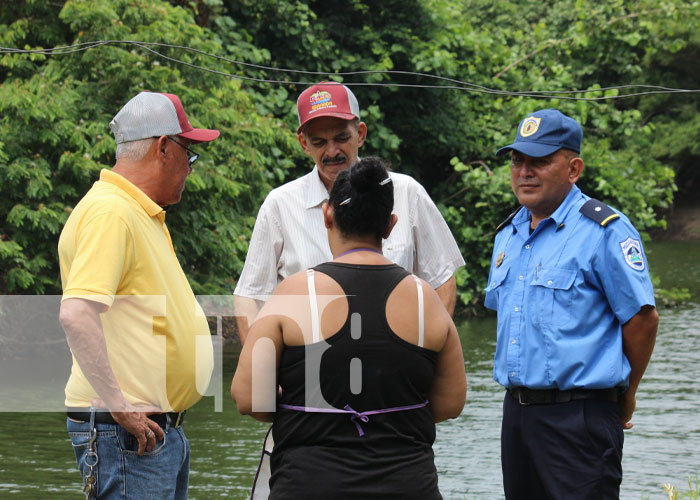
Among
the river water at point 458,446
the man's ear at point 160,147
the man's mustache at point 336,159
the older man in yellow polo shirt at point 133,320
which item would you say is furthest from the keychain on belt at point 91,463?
the river water at point 458,446

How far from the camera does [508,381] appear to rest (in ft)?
12.2

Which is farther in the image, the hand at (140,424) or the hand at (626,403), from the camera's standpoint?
the hand at (626,403)

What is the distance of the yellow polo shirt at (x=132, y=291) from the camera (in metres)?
2.94

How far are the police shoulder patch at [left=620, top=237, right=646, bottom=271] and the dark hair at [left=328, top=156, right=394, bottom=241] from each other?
1166mm

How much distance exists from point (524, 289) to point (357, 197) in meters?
1.24

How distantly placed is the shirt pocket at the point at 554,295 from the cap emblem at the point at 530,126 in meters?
0.57

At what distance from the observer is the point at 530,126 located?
12.8ft

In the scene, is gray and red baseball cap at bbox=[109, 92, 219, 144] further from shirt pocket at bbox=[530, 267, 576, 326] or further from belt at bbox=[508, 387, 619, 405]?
belt at bbox=[508, 387, 619, 405]

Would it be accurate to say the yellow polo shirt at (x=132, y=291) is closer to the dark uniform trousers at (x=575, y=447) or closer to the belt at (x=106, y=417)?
the belt at (x=106, y=417)

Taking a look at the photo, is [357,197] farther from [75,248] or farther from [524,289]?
[524,289]

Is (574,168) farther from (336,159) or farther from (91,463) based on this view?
(91,463)

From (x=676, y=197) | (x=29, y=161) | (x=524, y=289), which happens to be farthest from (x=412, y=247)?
(x=676, y=197)

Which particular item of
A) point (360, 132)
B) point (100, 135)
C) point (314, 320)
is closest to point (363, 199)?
point (314, 320)

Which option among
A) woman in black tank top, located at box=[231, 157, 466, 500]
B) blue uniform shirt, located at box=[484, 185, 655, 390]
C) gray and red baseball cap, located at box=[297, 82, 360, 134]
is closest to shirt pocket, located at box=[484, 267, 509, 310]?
blue uniform shirt, located at box=[484, 185, 655, 390]
